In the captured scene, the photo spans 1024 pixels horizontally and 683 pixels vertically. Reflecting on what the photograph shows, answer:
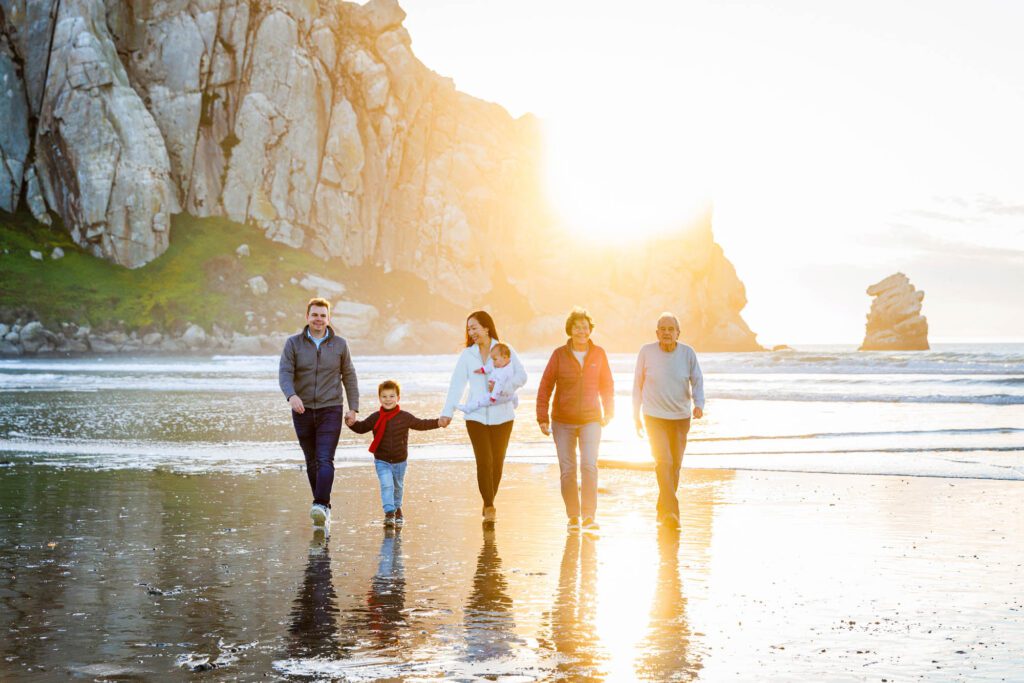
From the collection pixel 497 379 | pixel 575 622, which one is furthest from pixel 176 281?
pixel 575 622

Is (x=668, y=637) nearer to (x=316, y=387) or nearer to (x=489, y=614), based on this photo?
(x=489, y=614)

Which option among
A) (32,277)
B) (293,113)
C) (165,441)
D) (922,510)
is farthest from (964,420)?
(293,113)

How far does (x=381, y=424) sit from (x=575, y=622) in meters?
4.47

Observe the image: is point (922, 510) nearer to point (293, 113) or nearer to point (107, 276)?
point (107, 276)

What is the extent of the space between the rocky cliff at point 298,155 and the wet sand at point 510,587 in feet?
306

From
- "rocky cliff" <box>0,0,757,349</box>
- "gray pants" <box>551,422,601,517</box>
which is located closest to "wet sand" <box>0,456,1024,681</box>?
"gray pants" <box>551,422,601,517</box>

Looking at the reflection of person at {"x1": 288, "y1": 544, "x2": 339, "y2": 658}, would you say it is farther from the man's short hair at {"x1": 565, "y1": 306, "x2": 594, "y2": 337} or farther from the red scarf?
the man's short hair at {"x1": 565, "y1": 306, "x2": 594, "y2": 337}

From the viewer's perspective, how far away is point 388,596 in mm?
7109

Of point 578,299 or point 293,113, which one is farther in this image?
point 578,299

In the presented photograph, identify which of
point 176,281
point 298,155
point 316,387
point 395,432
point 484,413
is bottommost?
point 395,432

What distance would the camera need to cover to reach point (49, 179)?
97.4 m

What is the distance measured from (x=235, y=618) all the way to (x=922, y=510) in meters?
7.95

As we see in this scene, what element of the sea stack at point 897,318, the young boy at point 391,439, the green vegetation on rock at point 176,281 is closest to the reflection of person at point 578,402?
the young boy at point 391,439

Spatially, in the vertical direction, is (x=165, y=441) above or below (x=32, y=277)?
below
